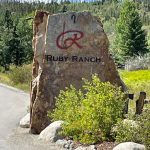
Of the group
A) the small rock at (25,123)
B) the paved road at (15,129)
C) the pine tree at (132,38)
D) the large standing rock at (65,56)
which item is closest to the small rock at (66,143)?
the paved road at (15,129)

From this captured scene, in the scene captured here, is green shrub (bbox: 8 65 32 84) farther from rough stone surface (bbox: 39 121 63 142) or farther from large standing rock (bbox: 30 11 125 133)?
rough stone surface (bbox: 39 121 63 142)

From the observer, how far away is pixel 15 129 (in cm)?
1456

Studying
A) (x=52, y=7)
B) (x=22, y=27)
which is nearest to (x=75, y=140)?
(x=22, y=27)

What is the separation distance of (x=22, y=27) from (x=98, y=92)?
54.9 metres

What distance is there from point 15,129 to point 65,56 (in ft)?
8.50

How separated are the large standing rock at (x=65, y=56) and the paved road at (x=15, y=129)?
75 centimetres

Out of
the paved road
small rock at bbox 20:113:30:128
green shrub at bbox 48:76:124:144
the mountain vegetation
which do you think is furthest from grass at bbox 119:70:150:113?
the mountain vegetation

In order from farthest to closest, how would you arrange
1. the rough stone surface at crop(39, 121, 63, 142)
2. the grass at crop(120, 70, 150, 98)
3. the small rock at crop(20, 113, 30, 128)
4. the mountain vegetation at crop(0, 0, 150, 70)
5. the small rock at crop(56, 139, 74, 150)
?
the mountain vegetation at crop(0, 0, 150, 70)
the grass at crop(120, 70, 150, 98)
the small rock at crop(20, 113, 30, 128)
the rough stone surface at crop(39, 121, 63, 142)
the small rock at crop(56, 139, 74, 150)

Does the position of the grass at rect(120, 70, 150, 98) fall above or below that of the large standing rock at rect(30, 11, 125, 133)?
below

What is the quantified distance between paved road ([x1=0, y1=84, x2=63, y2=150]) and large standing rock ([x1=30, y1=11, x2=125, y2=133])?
2.45 feet

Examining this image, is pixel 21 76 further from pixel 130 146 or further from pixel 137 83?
pixel 130 146

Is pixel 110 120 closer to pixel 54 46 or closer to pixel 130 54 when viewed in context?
pixel 54 46

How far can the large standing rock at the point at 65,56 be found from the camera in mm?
14289

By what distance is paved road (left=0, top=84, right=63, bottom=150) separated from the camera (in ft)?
39.7
